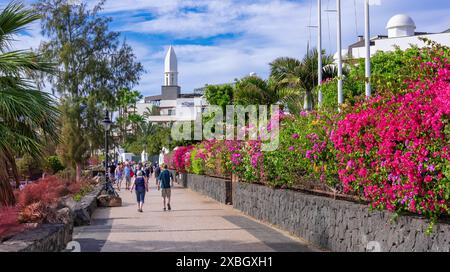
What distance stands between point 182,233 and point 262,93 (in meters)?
19.6

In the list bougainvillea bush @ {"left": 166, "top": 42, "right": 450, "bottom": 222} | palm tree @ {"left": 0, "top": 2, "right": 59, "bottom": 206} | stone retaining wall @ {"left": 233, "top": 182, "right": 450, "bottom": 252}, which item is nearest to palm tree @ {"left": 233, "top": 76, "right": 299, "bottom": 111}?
stone retaining wall @ {"left": 233, "top": 182, "right": 450, "bottom": 252}

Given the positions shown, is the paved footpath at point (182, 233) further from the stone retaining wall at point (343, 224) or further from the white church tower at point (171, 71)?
Result: the white church tower at point (171, 71)

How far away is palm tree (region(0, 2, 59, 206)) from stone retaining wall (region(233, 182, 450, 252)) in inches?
198

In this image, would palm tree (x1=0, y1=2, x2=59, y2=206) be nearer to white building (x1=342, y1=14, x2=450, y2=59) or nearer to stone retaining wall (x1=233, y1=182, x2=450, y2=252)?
stone retaining wall (x1=233, y1=182, x2=450, y2=252)

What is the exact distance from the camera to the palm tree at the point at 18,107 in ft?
29.5

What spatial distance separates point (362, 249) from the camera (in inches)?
382

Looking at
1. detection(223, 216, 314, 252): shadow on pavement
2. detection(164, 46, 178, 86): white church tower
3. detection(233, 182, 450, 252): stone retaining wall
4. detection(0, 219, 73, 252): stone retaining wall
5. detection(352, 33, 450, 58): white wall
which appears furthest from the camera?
detection(164, 46, 178, 86): white church tower

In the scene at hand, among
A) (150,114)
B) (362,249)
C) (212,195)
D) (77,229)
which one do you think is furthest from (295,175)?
(150,114)

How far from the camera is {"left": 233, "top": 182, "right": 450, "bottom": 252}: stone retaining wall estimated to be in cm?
771

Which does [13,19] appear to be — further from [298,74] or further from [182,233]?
[298,74]

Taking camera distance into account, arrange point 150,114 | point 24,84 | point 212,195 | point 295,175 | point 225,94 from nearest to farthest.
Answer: point 24,84, point 295,175, point 212,195, point 225,94, point 150,114
